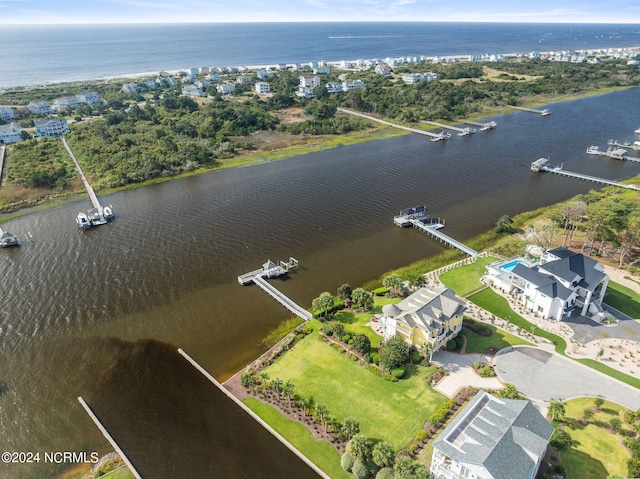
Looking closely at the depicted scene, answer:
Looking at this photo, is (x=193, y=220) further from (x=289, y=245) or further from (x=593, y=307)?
(x=593, y=307)

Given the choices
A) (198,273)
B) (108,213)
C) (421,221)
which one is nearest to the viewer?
(198,273)

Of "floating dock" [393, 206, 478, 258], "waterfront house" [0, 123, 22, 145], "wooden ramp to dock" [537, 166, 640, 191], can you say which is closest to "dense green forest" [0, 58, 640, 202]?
"waterfront house" [0, 123, 22, 145]

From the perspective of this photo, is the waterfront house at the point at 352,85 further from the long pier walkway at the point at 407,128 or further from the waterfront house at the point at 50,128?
the waterfront house at the point at 50,128

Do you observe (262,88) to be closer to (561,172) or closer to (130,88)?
(130,88)

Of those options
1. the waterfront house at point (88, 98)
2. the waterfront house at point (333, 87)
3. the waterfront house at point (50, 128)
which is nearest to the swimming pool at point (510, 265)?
the waterfront house at point (50, 128)

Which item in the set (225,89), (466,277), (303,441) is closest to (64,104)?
(225,89)

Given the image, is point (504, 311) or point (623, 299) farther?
point (623, 299)

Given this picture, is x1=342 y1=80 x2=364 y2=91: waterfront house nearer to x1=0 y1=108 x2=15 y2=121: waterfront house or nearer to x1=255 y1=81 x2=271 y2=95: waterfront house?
x1=255 y1=81 x2=271 y2=95: waterfront house
